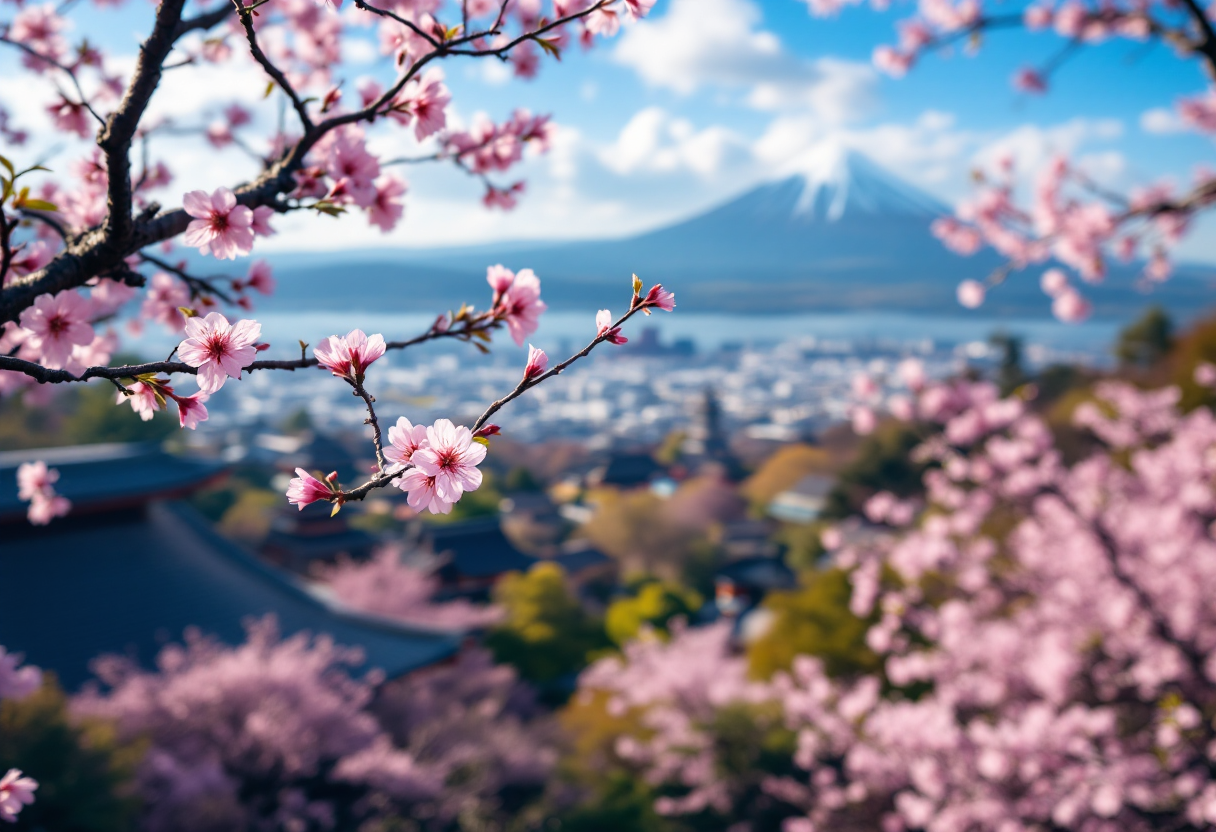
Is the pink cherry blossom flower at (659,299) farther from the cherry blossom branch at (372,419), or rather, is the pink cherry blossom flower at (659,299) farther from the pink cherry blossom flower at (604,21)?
the pink cherry blossom flower at (604,21)

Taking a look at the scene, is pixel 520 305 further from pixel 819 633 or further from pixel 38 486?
pixel 819 633

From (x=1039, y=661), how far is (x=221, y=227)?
629cm

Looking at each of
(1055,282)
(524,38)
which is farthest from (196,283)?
(1055,282)

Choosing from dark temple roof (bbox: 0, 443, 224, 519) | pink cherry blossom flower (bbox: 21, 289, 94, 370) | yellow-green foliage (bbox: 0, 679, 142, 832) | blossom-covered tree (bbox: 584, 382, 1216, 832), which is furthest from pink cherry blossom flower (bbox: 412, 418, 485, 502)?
dark temple roof (bbox: 0, 443, 224, 519)

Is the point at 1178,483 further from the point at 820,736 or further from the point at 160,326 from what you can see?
the point at 160,326

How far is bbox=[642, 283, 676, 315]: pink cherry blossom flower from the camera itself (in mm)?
1229

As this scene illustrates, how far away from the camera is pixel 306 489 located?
3.77 ft

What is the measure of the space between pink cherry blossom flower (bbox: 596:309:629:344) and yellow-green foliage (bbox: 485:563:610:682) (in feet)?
51.2

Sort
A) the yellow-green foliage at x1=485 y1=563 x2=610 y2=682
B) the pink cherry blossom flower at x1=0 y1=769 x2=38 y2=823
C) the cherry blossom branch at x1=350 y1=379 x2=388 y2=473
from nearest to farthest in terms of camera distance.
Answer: the cherry blossom branch at x1=350 y1=379 x2=388 y2=473, the pink cherry blossom flower at x1=0 y1=769 x2=38 y2=823, the yellow-green foliage at x1=485 y1=563 x2=610 y2=682

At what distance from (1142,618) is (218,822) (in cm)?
726

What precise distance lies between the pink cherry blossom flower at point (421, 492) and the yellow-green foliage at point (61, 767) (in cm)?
537

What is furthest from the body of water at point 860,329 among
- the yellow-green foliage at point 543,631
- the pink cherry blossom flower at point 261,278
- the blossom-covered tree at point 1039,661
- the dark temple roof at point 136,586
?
the pink cherry blossom flower at point 261,278

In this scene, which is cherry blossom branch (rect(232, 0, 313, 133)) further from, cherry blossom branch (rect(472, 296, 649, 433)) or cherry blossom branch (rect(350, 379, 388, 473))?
cherry blossom branch (rect(472, 296, 649, 433))

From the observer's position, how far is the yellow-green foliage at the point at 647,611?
18.7 meters
